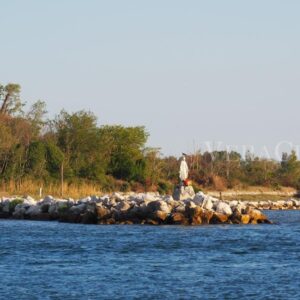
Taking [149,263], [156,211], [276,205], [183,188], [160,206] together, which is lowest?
[149,263]

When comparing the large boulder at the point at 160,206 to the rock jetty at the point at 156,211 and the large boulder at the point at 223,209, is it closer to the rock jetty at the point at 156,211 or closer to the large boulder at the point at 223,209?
the rock jetty at the point at 156,211

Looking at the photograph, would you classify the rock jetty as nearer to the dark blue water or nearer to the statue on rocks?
the statue on rocks

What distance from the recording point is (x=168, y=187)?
69938 millimetres

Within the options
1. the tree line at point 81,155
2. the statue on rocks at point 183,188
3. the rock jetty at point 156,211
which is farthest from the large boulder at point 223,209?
the tree line at point 81,155

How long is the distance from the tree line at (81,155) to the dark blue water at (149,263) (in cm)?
2472

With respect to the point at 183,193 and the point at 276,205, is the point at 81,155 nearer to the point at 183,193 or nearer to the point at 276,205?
the point at 276,205

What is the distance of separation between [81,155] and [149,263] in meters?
41.4

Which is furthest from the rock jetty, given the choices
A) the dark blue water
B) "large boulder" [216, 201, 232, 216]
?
the dark blue water

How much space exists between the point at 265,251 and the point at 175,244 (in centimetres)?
330

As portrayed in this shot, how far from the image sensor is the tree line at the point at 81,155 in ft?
210

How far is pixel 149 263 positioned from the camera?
26.9m

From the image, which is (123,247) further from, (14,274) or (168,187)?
(168,187)

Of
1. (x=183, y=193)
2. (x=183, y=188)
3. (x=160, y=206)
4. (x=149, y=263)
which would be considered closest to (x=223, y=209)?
→ (x=160, y=206)

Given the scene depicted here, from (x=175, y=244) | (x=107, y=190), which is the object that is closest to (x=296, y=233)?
(x=175, y=244)
